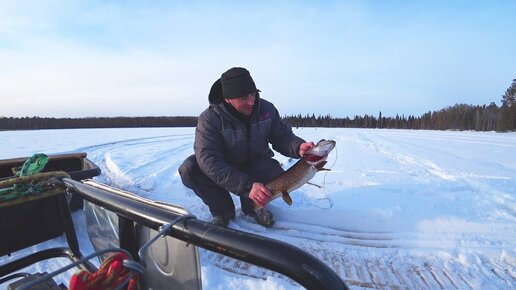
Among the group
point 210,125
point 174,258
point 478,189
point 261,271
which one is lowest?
point 261,271

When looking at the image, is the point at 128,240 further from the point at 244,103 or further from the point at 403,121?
the point at 403,121

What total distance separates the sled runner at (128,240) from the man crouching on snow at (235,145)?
1271mm

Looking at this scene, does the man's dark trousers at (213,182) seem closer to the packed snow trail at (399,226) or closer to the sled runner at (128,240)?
the packed snow trail at (399,226)

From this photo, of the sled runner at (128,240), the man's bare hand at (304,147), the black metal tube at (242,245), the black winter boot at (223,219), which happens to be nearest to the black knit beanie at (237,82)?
the man's bare hand at (304,147)

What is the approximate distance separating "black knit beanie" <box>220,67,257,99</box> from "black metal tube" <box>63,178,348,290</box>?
1928mm

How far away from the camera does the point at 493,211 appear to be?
3748mm

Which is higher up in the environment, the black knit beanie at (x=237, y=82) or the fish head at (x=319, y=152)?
the black knit beanie at (x=237, y=82)

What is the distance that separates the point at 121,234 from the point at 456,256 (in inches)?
106

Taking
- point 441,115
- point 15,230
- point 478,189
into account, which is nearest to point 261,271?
point 15,230

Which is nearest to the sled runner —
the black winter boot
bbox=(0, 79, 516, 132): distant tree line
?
the black winter boot

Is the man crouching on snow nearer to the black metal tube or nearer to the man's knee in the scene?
the man's knee

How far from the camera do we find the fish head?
9.50 ft

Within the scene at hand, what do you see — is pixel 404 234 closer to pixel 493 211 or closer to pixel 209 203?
pixel 493 211

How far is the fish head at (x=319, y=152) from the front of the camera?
2.90 metres
